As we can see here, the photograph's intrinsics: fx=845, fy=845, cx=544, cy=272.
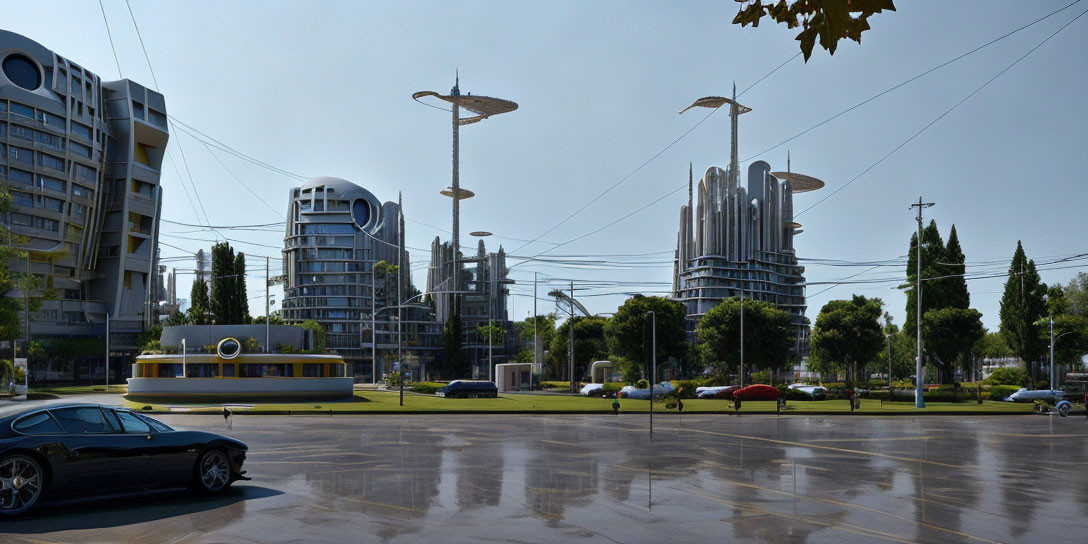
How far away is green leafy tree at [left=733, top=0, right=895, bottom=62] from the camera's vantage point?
4496 millimetres

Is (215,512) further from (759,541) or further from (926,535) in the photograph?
(926,535)

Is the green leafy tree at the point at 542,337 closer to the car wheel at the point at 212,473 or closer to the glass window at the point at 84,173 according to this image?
the glass window at the point at 84,173

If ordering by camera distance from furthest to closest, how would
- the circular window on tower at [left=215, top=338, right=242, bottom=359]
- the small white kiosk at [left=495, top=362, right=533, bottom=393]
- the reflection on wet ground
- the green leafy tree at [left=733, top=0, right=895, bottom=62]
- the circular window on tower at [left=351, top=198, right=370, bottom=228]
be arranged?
the circular window on tower at [left=351, top=198, right=370, bottom=228] → the small white kiosk at [left=495, top=362, right=533, bottom=393] → the circular window on tower at [left=215, top=338, right=242, bottom=359] → the reflection on wet ground → the green leafy tree at [left=733, top=0, right=895, bottom=62]

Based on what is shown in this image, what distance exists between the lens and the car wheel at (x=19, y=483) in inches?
460

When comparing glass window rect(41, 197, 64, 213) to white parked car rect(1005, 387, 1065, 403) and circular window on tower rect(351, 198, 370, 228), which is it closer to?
circular window on tower rect(351, 198, 370, 228)

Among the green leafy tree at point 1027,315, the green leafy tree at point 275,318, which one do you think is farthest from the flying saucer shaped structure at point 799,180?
the green leafy tree at point 275,318

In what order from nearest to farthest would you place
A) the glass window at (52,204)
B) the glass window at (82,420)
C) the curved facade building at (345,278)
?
the glass window at (82,420)
the glass window at (52,204)
the curved facade building at (345,278)

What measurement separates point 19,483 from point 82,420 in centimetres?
125

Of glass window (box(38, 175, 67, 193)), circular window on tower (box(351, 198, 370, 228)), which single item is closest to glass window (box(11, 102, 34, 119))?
glass window (box(38, 175, 67, 193))

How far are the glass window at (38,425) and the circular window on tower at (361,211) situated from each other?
15218 cm

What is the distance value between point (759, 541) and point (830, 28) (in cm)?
791

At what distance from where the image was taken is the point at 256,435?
1073 inches

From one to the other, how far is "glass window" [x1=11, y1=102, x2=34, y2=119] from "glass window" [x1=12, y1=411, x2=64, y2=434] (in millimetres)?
99225

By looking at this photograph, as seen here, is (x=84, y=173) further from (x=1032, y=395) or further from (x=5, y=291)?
(x=1032, y=395)
